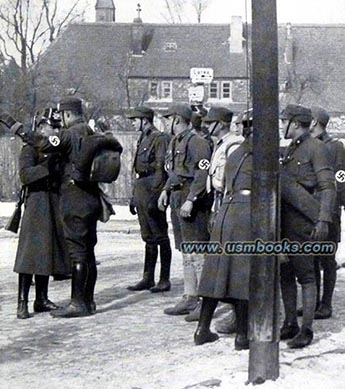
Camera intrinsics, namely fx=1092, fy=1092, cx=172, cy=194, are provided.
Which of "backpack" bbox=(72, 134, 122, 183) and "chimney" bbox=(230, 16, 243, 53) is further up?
"chimney" bbox=(230, 16, 243, 53)

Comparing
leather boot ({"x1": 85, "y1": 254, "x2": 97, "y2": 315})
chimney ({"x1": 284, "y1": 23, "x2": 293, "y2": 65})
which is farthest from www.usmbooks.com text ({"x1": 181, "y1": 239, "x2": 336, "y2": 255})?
chimney ({"x1": 284, "y1": 23, "x2": 293, "y2": 65})

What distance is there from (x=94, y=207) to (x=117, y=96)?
4802cm

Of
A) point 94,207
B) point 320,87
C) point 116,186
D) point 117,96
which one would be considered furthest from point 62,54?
point 94,207

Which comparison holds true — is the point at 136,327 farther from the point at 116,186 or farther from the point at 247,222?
the point at 116,186

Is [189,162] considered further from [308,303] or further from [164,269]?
[308,303]

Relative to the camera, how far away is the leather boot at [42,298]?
1103 cm

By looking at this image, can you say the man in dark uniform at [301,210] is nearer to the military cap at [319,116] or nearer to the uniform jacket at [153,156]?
the military cap at [319,116]

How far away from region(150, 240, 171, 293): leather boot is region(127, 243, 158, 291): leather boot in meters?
0.19

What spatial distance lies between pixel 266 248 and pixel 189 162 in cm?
328

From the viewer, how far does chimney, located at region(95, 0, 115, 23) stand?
250 feet

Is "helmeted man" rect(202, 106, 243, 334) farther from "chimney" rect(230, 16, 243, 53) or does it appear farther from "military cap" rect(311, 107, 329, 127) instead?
"chimney" rect(230, 16, 243, 53)

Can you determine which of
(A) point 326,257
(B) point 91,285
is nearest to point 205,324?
(A) point 326,257

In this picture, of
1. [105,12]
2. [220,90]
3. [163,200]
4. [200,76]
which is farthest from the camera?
[105,12]

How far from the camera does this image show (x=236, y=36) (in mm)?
66125
